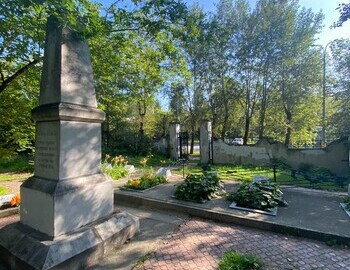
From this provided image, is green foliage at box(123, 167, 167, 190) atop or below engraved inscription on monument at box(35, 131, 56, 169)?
below

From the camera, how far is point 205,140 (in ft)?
49.0

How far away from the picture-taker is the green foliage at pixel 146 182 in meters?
7.80

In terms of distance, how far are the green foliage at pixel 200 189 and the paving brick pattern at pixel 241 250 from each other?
1471mm

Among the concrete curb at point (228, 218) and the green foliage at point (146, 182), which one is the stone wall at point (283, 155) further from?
the concrete curb at point (228, 218)

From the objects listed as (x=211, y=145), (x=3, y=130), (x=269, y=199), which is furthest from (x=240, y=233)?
(x=211, y=145)

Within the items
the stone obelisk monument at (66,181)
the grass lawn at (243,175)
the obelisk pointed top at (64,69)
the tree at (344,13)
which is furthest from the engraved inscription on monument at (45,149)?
the tree at (344,13)

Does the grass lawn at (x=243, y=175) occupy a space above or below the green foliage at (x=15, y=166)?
below

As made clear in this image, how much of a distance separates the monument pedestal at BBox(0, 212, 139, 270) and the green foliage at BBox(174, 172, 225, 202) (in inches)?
104

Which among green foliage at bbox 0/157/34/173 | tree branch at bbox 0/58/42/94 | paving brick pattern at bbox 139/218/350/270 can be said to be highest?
tree branch at bbox 0/58/42/94

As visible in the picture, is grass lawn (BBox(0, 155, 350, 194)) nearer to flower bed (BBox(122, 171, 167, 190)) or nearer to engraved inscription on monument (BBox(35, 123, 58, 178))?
flower bed (BBox(122, 171, 167, 190))

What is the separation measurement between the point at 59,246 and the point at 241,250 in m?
2.86

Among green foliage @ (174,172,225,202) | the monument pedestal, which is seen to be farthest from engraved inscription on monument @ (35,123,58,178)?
green foliage @ (174,172,225,202)

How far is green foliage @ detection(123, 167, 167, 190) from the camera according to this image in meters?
7.80

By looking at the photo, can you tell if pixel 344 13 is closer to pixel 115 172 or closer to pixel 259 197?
pixel 259 197
